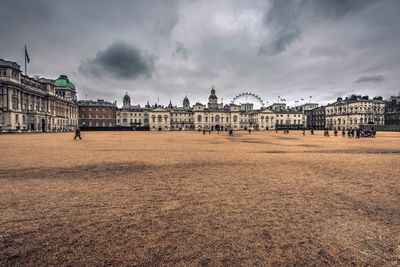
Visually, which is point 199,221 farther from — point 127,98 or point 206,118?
point 127,98

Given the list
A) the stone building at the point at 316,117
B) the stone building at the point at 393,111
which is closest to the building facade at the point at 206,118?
the stone building at the point at 316,117

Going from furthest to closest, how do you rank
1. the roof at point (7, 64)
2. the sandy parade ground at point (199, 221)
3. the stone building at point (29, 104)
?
the roof at point (7, 64)
the stone building at point (29, 104)
the sandy parade ground at point (199, 221)

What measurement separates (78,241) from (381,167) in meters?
12.0

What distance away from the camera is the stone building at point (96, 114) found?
103688mm

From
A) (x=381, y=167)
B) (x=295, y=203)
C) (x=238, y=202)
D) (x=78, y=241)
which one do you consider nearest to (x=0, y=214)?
(x=78, y=241)

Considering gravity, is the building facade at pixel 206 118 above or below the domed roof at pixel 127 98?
below

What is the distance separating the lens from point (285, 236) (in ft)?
12.3

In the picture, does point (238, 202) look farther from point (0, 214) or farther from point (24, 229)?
point (0, 214)

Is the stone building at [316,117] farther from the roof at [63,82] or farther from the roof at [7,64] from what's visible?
A: the roof at [7,64]

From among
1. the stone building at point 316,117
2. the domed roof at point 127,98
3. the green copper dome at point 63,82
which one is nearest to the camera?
the green copper dome at point 63,82

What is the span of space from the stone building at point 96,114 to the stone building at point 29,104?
41.9 ft

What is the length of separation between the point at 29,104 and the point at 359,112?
438ft

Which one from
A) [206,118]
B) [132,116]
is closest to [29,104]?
[132,116]

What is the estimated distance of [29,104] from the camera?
64.4 m
